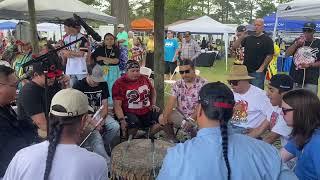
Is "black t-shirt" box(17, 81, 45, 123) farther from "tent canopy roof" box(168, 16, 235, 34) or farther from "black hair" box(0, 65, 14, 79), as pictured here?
"tent canopy roof" box(168, 16, 235, 34)

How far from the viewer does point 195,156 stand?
73.5 inches

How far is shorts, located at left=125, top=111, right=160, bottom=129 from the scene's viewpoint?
5.84 m

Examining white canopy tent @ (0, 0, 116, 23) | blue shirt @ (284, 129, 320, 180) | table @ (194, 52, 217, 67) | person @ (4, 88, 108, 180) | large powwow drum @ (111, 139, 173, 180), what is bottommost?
table @ (194, 52, 217, 67)

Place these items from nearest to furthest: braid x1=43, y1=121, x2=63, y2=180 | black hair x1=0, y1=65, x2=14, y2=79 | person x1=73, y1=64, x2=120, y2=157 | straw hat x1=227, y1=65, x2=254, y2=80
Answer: braid x1=43, y1=121, x2=63, y2=180
black hair x1=0, y1=65, x2=14, y2=79
straw hat x1=227, y1=65, x2=254, y2=80
person x1=73, y1=64, x2=120, y2=157

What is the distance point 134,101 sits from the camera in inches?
236

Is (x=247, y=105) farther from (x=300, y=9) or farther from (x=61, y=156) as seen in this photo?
(x=300, y=9)

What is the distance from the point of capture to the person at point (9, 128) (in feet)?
10.2

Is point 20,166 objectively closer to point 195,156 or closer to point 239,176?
point 195,156

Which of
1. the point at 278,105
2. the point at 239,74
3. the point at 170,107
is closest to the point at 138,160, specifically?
the point at 278,105

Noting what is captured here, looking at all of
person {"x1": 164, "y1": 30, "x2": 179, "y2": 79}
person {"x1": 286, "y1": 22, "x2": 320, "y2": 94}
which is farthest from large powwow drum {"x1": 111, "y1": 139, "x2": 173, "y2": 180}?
person {"x1": 164, "y1": 30, "x2": 179, "y2": 79}

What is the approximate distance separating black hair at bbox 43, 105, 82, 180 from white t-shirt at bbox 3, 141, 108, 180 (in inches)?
0.9

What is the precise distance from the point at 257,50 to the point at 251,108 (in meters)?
2.77

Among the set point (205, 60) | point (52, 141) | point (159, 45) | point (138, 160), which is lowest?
point (205, 60)

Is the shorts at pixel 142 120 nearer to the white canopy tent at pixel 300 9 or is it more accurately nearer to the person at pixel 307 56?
the person at pixel 307 56
